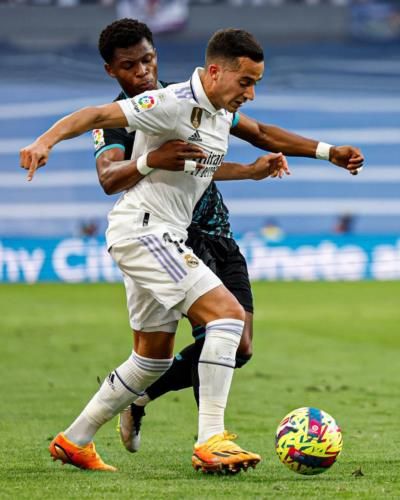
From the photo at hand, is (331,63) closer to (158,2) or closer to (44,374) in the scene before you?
(158,2)

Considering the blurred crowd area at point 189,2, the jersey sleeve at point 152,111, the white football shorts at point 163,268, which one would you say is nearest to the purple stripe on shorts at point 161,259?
the white football shorts at point 163,268

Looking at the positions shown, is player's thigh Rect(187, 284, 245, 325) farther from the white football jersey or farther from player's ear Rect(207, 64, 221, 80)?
player's ear Rect(207, 64, 221, 80)

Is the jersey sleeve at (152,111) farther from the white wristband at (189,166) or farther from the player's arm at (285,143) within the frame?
the player's arm at (285,143)

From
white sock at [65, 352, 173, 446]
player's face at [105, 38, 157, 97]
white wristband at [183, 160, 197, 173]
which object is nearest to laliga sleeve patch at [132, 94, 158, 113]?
white wristband at [183, 160, 197, 173]

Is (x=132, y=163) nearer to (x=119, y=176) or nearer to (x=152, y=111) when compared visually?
(x=119, y=176)

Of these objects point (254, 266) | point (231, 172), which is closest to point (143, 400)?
point (231, 172)

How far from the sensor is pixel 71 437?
253 inches

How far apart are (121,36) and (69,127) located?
1335 millimetres

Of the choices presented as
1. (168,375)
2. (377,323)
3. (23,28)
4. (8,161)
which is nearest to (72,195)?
(8,161)

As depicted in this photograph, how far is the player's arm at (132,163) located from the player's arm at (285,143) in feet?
2.67

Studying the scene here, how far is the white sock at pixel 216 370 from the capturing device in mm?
5938

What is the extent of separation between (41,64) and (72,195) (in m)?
4.42

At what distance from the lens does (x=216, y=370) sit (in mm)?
5973

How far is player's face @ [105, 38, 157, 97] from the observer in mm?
6809
